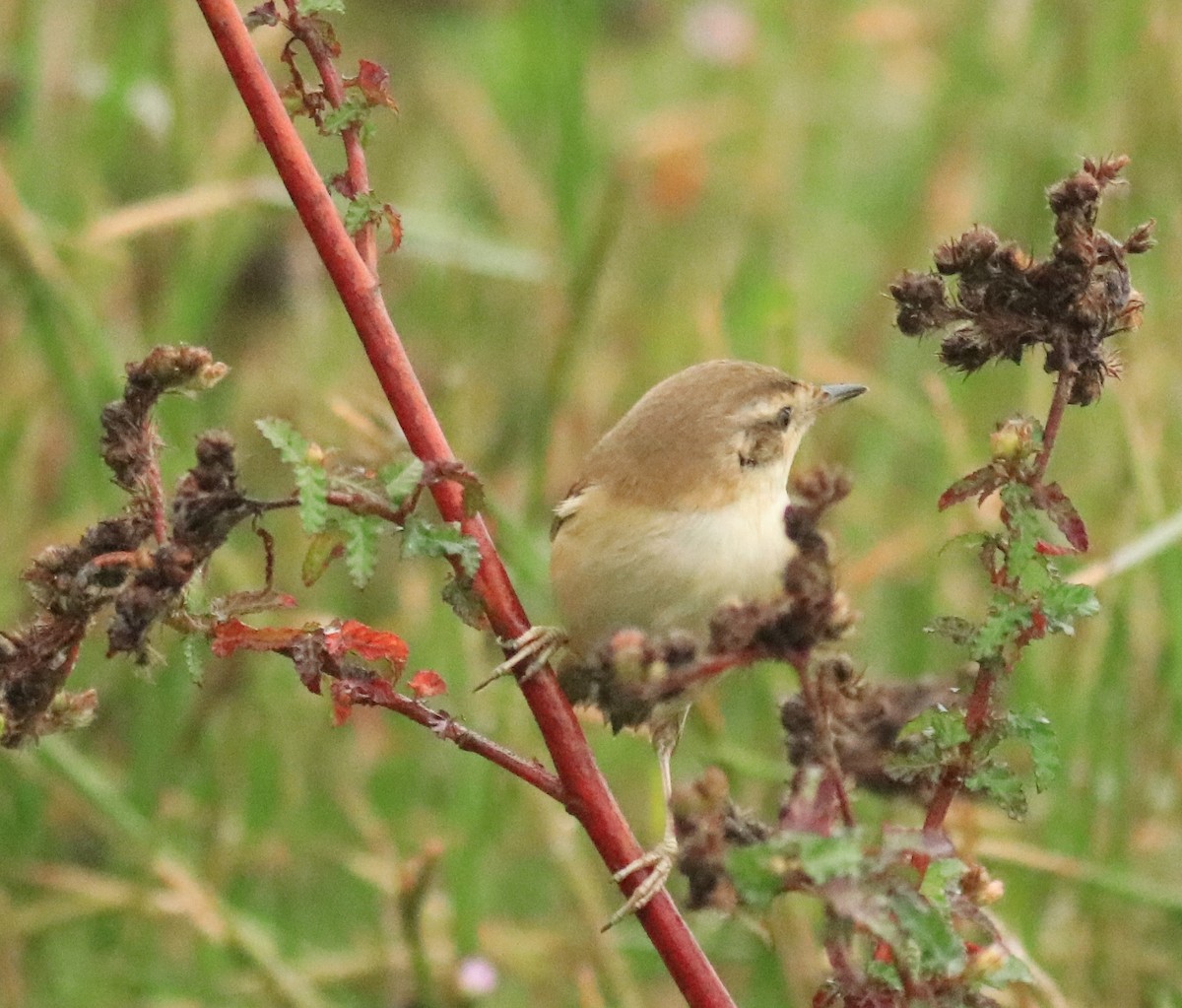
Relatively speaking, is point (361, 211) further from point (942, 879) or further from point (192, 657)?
point (942, 879)

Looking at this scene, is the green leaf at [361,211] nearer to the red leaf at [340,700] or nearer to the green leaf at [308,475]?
the green leaf at [308,475]

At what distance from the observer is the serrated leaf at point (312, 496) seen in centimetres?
126

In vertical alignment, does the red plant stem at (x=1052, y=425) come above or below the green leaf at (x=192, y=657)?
below

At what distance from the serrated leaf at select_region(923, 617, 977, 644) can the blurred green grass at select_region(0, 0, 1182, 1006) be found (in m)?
1.20

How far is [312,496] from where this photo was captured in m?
1.27

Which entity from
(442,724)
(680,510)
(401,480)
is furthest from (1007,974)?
(680,510)

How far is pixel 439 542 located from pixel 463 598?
0.10 m

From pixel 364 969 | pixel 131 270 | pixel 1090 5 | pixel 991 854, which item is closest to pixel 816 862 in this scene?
pixel 991 854

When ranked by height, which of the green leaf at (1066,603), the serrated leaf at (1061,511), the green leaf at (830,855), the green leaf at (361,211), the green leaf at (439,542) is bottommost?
the green leaf at (830,855)

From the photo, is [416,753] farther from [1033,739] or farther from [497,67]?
[497,67]

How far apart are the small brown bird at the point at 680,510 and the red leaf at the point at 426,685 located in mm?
650

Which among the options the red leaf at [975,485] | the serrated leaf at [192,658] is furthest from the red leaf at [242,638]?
the red leaf at [975,485]

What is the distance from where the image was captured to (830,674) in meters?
1.30

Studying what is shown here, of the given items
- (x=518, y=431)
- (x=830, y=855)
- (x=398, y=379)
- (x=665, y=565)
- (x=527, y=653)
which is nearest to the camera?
(x=830, y=855)
